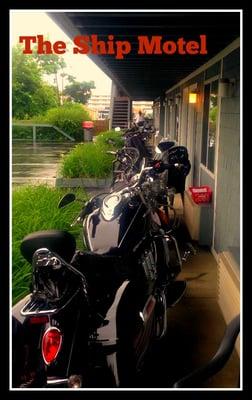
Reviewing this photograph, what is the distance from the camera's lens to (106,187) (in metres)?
8.08

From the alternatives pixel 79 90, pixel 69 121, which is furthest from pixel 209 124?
pixel 79 90

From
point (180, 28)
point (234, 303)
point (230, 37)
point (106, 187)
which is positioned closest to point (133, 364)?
point (234, 303)

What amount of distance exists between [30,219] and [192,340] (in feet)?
6.61

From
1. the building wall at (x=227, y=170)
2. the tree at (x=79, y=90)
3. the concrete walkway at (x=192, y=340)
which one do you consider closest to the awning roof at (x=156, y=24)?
the building wall at (x=227, y=170)

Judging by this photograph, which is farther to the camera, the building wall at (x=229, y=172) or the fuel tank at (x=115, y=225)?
the building wall at (x=229, y=172)

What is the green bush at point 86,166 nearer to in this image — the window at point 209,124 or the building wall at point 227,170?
the window at point 209,124

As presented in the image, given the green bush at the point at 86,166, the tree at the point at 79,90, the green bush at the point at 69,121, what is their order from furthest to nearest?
1. the tree at the point at 79,90
2. the green bush at the point at 69,121
3. the green bush at the point at 86,166

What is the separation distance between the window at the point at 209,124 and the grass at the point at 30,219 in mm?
2071

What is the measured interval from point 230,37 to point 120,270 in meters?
2.77

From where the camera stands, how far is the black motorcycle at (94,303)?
1.87 metres

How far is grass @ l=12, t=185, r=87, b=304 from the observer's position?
11.1ft

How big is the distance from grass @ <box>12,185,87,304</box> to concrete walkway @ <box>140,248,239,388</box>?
1.10m

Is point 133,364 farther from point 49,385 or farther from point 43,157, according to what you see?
point 43,157

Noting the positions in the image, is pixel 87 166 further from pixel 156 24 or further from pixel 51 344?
pixel 51 344
